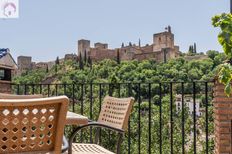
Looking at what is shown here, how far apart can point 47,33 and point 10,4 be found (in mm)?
23612

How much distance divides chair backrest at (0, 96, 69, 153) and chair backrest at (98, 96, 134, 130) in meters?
1.07

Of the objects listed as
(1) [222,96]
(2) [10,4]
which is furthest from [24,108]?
(2) [10,4]

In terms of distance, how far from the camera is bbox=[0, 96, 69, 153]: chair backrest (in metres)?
1.39

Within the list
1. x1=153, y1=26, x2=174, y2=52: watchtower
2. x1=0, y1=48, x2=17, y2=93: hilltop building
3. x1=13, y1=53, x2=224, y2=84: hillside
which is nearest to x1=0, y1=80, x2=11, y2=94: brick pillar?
x1=0, y1=48, x2=17, y2=93: hilltop building

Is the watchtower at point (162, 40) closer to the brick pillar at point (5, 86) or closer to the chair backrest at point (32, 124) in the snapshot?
the brick pillar at point (5, 86)

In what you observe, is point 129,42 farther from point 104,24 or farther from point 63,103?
point 63,103

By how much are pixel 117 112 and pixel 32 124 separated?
51.7 inches

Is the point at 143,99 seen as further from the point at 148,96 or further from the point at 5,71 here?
the point at 148,96

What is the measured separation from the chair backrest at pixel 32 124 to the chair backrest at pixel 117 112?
1070mm

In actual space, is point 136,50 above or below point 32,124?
above

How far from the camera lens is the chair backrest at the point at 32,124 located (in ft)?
4.56

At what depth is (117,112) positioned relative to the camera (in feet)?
8.87

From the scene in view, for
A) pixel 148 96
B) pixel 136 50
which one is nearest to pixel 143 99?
pixel 148 96

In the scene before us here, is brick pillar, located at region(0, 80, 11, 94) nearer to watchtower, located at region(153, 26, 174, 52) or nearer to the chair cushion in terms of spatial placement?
the chair cushion
